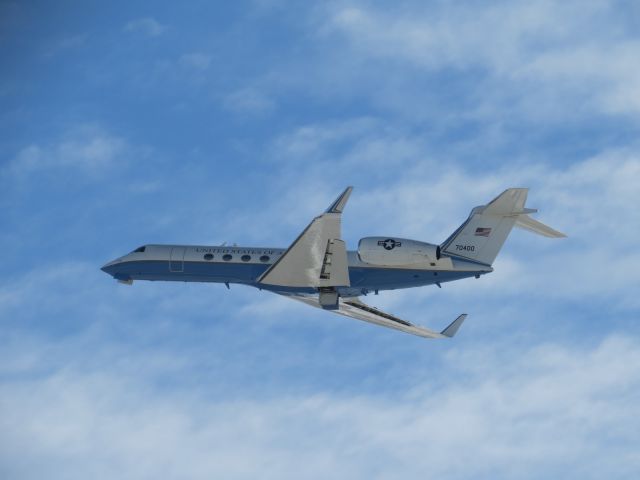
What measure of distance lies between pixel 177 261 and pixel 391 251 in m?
13.8

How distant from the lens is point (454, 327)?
5959cm

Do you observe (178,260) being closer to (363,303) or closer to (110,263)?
(110,263)

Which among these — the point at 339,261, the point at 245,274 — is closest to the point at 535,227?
the point at 339,261

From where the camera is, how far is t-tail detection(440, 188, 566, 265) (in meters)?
52.5

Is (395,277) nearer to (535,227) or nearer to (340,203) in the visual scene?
(535,227)

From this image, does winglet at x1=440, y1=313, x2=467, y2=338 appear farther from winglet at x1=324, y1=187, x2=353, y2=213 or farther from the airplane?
→ winglet at x1=324, y1=187, x2=353, y2=213

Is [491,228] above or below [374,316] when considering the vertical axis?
above

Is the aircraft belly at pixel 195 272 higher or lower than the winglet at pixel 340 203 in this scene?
higher

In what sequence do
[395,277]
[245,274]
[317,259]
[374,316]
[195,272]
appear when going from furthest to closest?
[374,316] < [195,272] < [245,274] < [395,277] < [317,259]

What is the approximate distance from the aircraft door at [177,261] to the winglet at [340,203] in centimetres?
1570

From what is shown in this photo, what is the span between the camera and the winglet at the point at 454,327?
59.6 metres

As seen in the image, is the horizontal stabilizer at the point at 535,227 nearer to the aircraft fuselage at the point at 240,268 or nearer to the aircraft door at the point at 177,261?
the aircraft fuselage at the point at 240,268

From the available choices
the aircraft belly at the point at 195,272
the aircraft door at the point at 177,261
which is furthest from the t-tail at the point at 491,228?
the aircraft door at the point at 177,261

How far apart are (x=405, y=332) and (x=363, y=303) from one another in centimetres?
308
